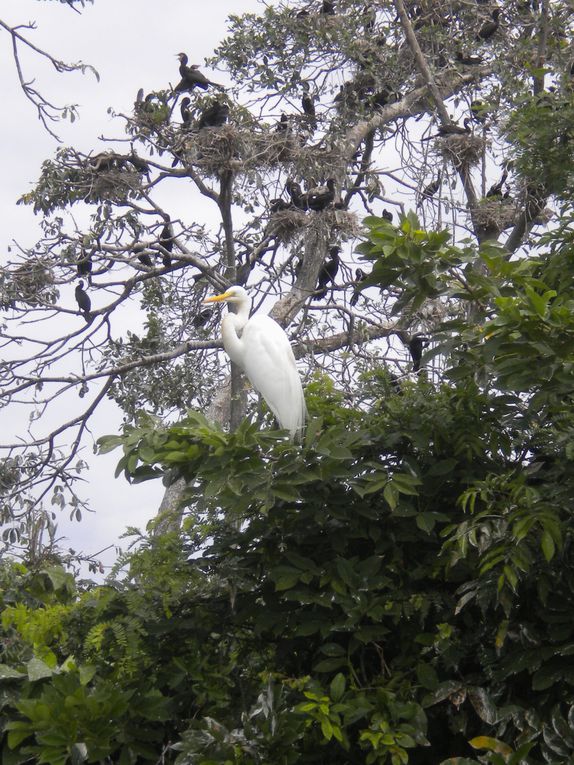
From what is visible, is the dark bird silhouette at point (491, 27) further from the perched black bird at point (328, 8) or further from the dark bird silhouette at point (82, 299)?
the dark bird silhouette at point (82, 299)

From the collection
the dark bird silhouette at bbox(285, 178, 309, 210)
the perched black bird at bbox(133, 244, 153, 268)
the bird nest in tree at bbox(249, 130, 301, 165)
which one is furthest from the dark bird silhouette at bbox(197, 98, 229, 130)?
the perched black bird at bbox(133, 244, 153, 268)

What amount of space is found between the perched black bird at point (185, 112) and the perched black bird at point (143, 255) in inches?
34.5

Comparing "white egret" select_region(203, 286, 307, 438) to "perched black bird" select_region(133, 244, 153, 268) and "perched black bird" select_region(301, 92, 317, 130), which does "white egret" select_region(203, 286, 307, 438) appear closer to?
"perched black bird" select_region(133, 244, 153, 268)

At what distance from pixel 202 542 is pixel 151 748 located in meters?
0.60

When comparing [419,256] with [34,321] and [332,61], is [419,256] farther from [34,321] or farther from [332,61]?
[332,61]

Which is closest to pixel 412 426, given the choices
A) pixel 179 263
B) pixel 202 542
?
pixel 202 542

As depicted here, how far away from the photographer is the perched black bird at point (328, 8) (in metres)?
6.84

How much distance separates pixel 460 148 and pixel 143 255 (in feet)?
7.18

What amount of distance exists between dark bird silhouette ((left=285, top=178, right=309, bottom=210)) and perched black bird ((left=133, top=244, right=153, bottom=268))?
1.06 meters

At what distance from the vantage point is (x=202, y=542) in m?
3.06

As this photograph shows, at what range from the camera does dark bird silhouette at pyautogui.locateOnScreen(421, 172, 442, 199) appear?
6.05m

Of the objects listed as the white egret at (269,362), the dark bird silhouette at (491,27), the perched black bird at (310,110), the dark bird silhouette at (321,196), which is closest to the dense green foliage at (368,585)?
the white egret at (269,362)

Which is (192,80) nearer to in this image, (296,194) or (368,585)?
(296,194)

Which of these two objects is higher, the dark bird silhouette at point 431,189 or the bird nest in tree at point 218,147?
the bird nest in tree at point 218,147
